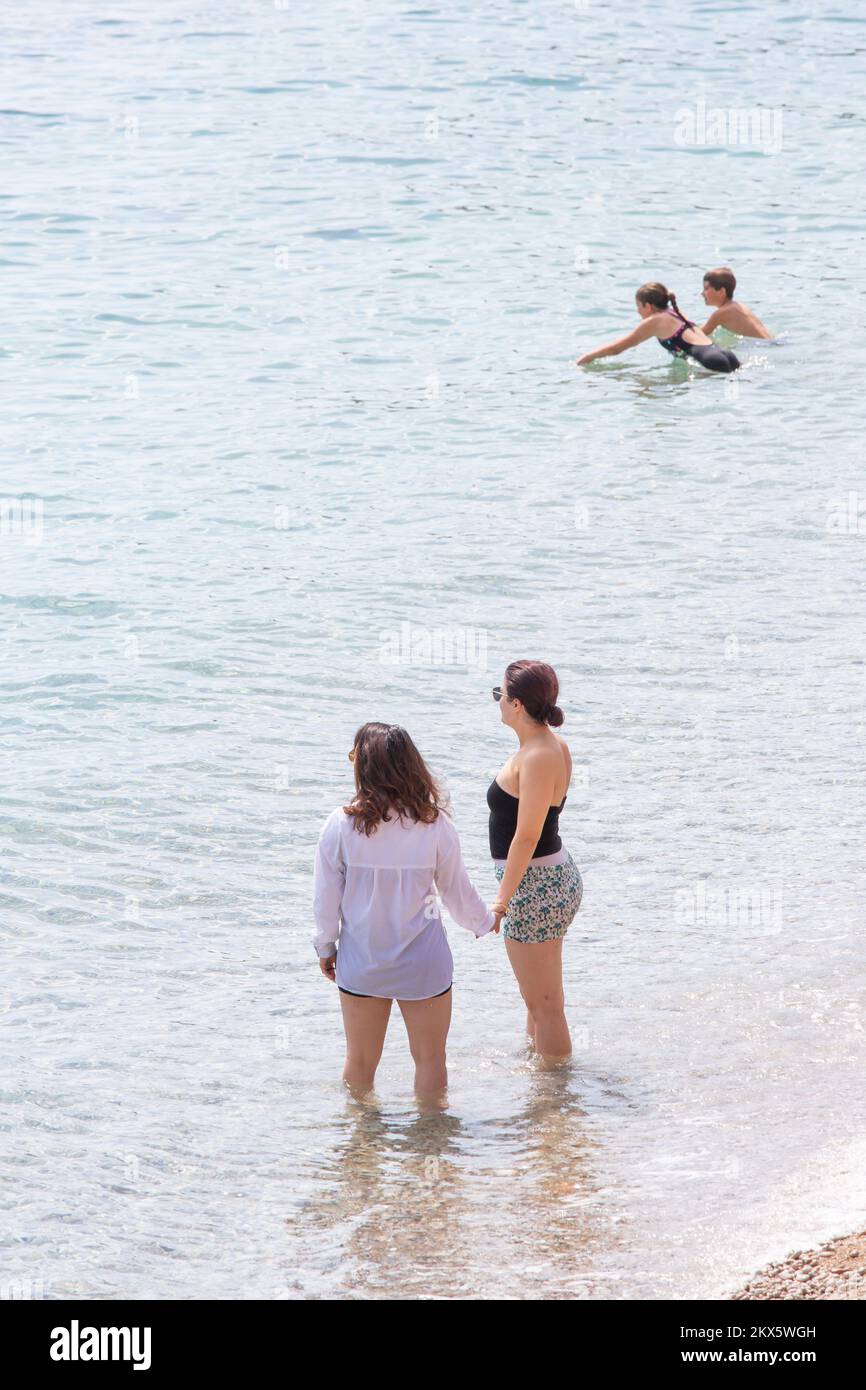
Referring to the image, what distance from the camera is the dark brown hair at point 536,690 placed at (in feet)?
19.1

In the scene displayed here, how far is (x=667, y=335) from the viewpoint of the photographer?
56.0 feet

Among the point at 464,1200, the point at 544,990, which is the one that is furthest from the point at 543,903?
the point at 464,1200

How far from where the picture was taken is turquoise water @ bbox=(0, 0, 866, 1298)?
5.57 metres

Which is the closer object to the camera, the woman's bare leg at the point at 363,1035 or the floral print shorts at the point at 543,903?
the woman's bare leg at the point at 363,1035

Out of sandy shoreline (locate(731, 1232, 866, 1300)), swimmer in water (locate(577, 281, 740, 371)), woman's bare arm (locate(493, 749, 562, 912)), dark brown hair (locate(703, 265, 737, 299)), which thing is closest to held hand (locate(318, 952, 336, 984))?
woman's bare arm (locate(493, 749, 562, 912))

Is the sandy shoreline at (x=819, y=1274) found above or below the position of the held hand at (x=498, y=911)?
below

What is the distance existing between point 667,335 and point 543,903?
39.9 ft

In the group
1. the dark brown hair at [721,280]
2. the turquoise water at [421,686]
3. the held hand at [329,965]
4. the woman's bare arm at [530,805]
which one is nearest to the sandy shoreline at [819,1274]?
the turquoise water at [421,686]

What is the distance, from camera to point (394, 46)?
108 ft

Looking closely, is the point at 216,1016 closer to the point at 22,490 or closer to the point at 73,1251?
the point at 73,1251

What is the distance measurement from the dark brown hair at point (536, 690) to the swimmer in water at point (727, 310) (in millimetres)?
12458

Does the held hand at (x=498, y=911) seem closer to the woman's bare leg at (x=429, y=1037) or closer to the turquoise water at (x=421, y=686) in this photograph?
the woman's bare leg at (x=429, y=1037)
